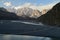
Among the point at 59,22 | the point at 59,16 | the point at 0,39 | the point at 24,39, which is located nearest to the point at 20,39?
the point at 24,39

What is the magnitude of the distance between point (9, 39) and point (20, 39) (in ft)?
6.32

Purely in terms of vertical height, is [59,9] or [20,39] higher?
[59,9]

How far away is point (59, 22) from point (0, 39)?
2156 inches

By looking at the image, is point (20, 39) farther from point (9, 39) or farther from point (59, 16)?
point (59, 16)

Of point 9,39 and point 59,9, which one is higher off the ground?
point 59,9

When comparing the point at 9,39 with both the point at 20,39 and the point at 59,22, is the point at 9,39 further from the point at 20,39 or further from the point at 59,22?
the point at 59,22

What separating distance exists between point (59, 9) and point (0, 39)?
6455cm

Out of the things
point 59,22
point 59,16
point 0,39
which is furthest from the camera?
point 59,16

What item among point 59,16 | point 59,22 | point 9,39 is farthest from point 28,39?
point 59,16

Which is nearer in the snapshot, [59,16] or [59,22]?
[59,22]

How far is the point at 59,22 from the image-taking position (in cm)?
8456

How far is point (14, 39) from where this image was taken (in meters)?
32.9

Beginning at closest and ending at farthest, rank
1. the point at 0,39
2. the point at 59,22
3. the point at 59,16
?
1. the point at 0,39
2. the point at 59,22
3. the point at 59,16

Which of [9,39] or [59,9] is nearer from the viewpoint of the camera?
[9,39]
